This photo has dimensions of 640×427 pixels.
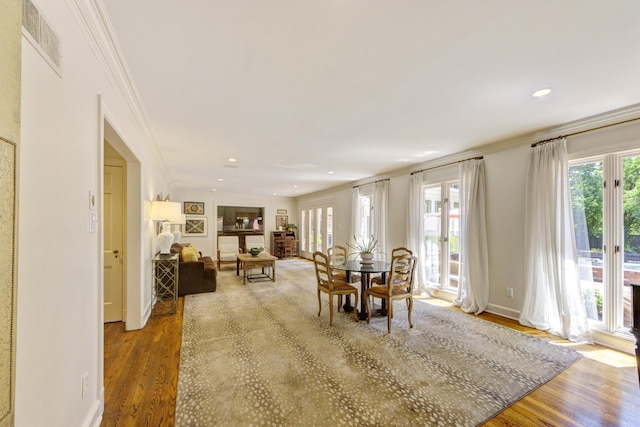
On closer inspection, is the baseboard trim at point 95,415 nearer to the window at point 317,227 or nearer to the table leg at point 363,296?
the table leg at point 363,296

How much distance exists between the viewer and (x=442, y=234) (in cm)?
479

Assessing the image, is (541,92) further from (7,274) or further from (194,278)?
(194,278)

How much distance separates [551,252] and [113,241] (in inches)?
215

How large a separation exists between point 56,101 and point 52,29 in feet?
1.01

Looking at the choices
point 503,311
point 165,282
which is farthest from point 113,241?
point 503,311

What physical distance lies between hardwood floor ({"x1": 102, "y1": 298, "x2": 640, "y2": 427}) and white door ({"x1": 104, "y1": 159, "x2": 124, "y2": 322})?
1.86 feet

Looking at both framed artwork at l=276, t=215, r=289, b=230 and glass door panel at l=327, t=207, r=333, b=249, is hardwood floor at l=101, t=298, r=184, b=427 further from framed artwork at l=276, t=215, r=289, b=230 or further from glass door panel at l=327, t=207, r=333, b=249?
framed artwork at l=276, t=215, r=289, b=230

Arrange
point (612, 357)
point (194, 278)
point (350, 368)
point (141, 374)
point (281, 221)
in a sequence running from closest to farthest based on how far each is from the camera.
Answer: point (141, 374) → point (350, 368) → point (612, 357) → point (194, 278) → point (281, 221)

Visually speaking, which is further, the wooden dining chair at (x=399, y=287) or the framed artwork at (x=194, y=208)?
the framed artwork at (x=194, y=208)

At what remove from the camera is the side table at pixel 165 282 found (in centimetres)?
408

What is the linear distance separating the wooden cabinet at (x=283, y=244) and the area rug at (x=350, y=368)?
5940 mm

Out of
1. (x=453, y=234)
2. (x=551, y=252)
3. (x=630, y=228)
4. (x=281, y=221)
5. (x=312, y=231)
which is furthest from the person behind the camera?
(x=281, y=221)

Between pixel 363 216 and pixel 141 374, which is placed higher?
pixel 363 216

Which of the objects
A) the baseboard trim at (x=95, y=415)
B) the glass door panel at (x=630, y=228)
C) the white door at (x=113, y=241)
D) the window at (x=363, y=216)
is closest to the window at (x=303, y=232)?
the window at (x=363, y=216)
